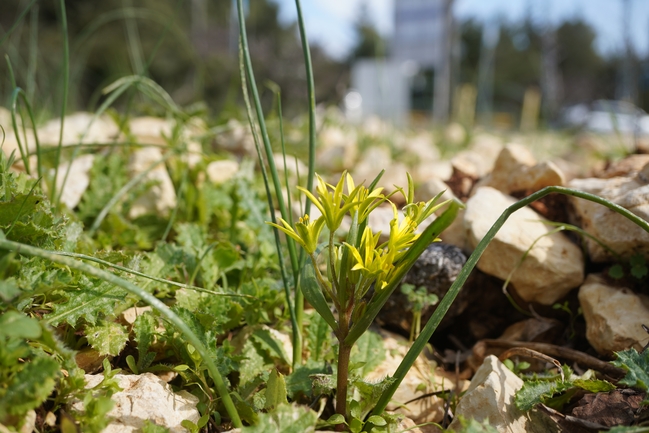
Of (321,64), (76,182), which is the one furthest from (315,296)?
(321,64)

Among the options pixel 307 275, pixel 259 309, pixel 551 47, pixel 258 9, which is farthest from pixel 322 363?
pixel 258 9

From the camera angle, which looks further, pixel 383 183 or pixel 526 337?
pixel 383 183

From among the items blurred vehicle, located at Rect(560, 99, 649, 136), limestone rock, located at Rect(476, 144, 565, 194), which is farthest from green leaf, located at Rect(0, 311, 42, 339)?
blurred vehicle, located at Rect(560, 99, 649, 136)

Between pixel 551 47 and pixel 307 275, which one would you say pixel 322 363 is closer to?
pixel 307 275

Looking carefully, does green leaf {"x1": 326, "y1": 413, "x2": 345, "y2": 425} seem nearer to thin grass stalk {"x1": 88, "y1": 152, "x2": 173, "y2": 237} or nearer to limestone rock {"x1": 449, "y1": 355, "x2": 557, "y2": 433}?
limestone rock {"x1": 449, "y1": 355, "x2": 557, "y2": 433}

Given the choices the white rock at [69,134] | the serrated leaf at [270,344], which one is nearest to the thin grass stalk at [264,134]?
the serrated leaf at [270,344]

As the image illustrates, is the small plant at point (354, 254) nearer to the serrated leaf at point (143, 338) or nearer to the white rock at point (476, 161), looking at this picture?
the serrated leaf at point (143, 338)
